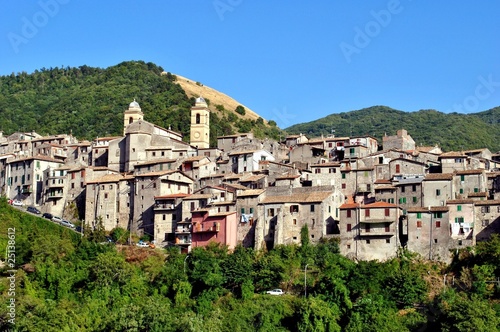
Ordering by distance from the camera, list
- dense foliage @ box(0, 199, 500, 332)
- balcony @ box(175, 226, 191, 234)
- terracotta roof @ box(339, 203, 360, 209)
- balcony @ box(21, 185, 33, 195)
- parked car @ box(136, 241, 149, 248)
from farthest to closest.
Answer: balcony @ box(21, 185, 33, 195), parked car @ box(136, 241, 149, 248), balcony @ box(175, 226, 191, 234), terracotta roof @ box(339, 203, 360, 209), dense foliage @ box(0, 199, 500, 332)

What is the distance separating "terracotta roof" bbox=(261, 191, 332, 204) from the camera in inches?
2916

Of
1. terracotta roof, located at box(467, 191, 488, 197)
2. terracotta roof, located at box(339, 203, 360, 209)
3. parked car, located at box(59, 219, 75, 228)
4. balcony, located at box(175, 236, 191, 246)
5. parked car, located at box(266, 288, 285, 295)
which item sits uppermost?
terracotta roof, located at box(467, 191, 488, 197)

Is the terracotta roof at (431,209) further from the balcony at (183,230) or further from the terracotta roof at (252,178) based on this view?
the balcony at (183,230)

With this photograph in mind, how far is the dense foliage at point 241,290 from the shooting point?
207 ft

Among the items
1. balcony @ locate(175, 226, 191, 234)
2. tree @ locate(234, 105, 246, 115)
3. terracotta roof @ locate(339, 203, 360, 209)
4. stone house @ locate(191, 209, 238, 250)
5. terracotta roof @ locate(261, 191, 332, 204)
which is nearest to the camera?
terracotta roof @ locate(339, 203, 360, 209)

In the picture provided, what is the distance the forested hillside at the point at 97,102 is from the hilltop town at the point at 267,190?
80.9 ft

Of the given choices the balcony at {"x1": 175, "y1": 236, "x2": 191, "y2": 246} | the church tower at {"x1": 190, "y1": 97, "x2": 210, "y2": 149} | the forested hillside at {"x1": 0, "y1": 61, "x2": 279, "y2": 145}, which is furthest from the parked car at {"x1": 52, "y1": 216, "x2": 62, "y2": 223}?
the forested hillside at {"x1": 0, "y1": 61, "x2": 279, "y2": 145}

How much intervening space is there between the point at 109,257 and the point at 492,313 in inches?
1178

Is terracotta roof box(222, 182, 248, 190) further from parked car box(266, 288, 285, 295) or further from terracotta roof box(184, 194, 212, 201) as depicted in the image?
parked car box(266, 288, 285, 295)

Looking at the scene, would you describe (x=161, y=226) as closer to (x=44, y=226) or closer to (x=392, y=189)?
(x=44, y=226)

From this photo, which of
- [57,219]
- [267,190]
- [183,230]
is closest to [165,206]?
[183,230]

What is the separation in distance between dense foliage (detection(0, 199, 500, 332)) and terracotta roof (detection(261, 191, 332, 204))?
11.4 ft

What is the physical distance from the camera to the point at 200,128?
346 ft

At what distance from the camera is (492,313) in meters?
61.1
